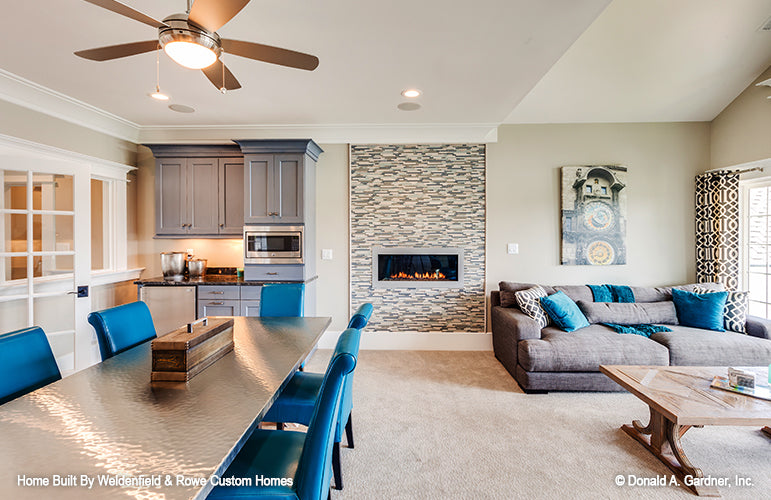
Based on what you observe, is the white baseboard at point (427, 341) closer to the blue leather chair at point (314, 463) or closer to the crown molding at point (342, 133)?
the crown molding at point (342, 133)

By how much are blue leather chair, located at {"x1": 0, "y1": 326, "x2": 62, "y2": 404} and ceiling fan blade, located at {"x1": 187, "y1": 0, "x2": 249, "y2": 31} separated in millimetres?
1453

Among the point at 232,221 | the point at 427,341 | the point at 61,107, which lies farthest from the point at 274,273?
the point at 61,107

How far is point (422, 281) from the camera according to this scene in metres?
4.25

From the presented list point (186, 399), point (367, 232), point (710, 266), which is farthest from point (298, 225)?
point (710, 266)

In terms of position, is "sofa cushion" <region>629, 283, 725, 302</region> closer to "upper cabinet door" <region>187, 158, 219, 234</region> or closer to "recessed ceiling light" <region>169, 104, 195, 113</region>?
"upper cabinet door" <region>187, 158, 219, 234</region>

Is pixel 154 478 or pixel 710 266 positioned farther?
pixel 710 266

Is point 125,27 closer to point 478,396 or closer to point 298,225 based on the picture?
point 298,225

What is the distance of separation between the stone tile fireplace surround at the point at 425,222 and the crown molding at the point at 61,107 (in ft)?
8.34

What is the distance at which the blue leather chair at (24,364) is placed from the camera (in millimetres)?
1380

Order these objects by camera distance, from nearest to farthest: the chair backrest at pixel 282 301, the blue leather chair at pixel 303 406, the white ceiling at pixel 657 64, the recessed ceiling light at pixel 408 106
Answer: the blue leather chair at pixel 303 406 → the chair backrest at pixel 282 301 → the white ceiling at pixel 657 64 → the recessed ceiling light at pixel 408 106

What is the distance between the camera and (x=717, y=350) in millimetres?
2982

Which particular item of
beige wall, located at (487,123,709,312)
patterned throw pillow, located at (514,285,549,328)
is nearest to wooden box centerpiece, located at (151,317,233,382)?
patterned throw pillow, located at (514,285,549,328)

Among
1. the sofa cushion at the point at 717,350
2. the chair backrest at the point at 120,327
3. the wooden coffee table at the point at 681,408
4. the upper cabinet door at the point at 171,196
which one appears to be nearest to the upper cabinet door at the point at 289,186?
the upper cabinet door at the point at 171,196

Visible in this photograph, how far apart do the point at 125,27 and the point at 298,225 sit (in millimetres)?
2108
